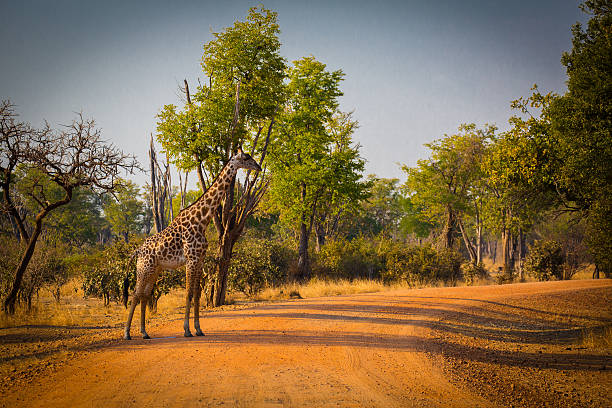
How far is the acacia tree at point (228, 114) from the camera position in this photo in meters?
13.6

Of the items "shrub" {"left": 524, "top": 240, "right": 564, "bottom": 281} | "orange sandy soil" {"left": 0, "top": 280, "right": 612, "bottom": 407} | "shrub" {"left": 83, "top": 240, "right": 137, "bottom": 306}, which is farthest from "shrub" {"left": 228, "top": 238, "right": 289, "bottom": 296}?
"shrub" {"left": 524, "top": 240, "right": 564, "bottom": 281}

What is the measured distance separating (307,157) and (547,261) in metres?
16.9

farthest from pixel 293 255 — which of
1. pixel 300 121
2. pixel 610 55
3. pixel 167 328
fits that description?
pixel 610 55

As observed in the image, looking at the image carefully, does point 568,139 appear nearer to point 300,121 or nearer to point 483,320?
point 483,320

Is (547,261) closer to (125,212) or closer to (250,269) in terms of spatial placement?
(250,269)

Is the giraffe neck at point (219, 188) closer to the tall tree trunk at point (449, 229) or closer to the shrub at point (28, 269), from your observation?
the shrub at point (28, 269)

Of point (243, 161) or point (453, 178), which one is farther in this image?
point (453, 178)

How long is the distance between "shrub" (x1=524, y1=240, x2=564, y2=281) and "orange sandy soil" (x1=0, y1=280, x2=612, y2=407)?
12810 millimetres

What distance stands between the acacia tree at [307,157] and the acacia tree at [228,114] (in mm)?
8499

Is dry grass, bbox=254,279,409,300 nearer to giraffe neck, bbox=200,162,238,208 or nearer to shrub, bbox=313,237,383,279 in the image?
shrub, bbox=313,237,383,279

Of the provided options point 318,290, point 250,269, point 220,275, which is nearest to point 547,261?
point 318,290

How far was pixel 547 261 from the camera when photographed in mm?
24531

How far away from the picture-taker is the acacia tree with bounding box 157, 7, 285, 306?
A: 44.7ft

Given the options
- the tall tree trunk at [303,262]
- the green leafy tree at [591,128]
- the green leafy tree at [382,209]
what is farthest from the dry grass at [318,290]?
the green leafy tree at [382,209]
